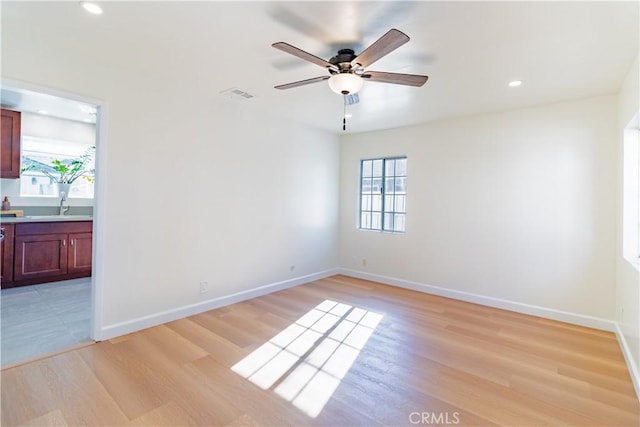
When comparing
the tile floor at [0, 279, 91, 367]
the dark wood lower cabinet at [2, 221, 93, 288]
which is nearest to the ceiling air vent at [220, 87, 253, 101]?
the tile floor at [0, 279, 91, 367]

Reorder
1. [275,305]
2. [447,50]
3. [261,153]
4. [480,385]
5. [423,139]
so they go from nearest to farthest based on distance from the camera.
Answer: [480,385] < [447,50] < [275,305] < [261,153] < [423,139]

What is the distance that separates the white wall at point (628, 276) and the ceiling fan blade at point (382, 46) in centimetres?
208

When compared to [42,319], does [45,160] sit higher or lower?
higher

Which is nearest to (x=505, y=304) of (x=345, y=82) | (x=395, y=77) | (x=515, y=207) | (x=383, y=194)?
(x=515, y=207)

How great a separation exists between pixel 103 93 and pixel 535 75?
4108 millimetres

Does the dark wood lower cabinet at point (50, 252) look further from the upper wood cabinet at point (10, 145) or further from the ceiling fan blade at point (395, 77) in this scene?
the ceiling fan blade at point (395, 77)

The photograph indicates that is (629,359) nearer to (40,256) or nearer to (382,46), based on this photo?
(382,46)

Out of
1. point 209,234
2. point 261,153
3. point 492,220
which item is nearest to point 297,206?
point 261,153

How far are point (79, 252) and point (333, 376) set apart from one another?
478cm

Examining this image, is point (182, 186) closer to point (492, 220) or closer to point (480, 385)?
point (480, 385)

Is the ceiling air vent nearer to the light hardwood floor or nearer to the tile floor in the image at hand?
the light hardwood floor

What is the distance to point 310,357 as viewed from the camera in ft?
8.64

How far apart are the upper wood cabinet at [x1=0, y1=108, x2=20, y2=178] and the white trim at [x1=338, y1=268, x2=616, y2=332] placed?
5.77 m

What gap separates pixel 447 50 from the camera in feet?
7.98
